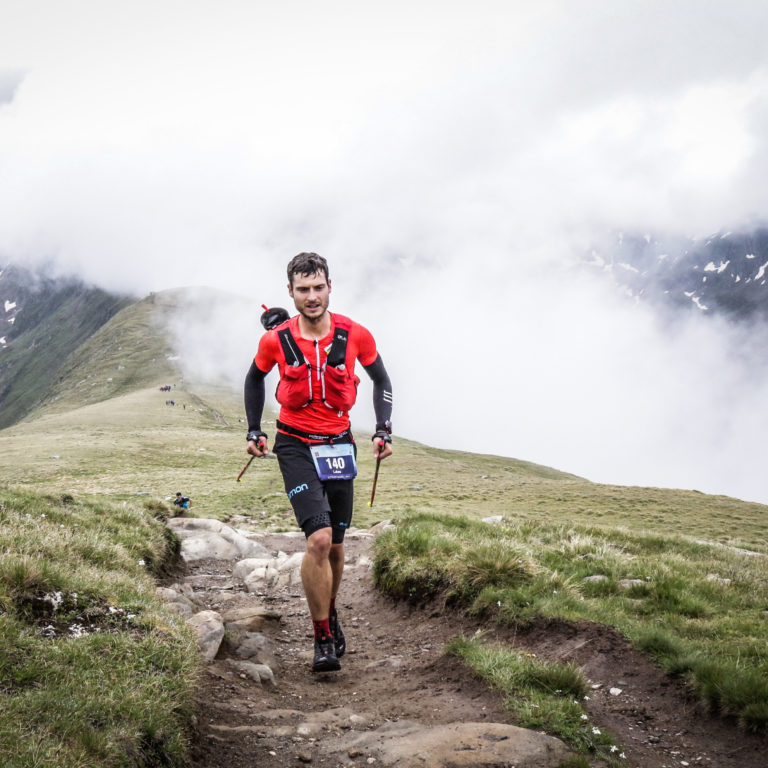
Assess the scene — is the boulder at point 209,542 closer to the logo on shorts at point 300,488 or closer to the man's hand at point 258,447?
the man's hand at point 258,447

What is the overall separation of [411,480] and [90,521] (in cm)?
5352

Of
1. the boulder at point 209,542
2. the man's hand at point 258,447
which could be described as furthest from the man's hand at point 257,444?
the boulder at point 209,542

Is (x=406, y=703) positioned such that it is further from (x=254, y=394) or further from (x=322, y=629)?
(x=254, y=394)

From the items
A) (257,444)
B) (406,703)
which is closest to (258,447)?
(257,444)

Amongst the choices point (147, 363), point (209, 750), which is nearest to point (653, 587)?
point (209, 750)

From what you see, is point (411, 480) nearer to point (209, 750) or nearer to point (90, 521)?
point (90, 521)

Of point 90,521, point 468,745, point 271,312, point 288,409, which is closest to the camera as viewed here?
point 468,745

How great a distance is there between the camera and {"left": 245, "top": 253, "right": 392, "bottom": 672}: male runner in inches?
263

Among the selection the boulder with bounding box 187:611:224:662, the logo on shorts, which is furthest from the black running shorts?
the boulder with bounding box 187:611:224:662

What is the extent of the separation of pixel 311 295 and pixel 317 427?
1.68 m

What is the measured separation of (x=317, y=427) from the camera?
22.9 feet

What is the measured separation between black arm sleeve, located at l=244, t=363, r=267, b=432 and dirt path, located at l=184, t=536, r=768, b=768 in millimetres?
2920

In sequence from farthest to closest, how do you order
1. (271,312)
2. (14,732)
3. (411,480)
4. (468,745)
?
(411,480) < (271,312) < (468,745) < (14,732)

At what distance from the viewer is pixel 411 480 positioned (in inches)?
2459
